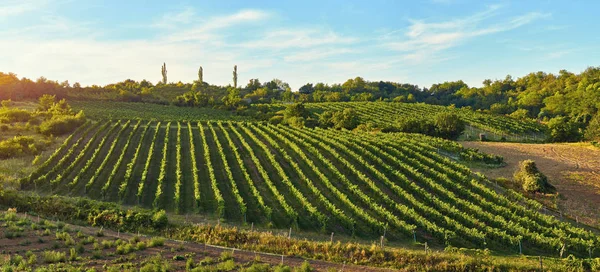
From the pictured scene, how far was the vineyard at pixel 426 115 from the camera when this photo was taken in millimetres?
76125

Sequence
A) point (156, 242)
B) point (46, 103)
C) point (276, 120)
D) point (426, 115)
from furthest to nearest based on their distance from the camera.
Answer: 1. point (426, 115)
2. point (46, 103)
3. point (276, 120)
4. point (156, 242)

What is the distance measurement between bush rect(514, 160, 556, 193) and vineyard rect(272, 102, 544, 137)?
1439 inches

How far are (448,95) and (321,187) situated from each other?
5092 inches

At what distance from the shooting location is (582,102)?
289 feet

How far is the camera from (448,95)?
150 m

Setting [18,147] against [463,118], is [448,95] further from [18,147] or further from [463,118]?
[18,147]

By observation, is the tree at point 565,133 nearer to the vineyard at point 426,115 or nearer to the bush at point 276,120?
the vineyard at point 426,115

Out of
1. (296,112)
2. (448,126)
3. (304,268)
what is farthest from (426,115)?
(304,268)

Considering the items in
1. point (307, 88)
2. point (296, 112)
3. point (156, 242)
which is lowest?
point (156, 242)

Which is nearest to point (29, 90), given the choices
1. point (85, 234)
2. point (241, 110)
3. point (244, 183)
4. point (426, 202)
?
point (241, 110)

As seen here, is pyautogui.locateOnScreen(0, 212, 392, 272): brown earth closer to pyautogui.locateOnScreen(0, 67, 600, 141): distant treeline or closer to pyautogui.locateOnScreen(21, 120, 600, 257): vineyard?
pyautogui.locateOnScreen(21, 120, 600, 257): vineyard

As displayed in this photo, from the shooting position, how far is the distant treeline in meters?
87.0

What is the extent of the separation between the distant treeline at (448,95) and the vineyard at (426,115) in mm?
5571

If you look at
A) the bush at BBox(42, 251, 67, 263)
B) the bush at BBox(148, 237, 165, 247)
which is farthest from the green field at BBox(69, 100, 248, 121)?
the bush at BBox(42, 251, 67, 263)
